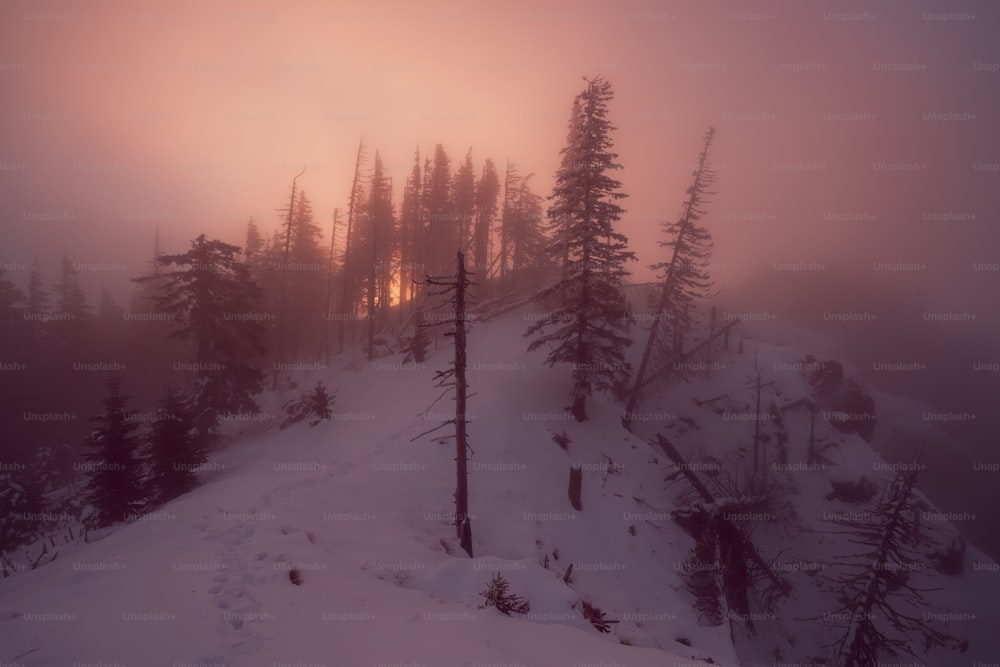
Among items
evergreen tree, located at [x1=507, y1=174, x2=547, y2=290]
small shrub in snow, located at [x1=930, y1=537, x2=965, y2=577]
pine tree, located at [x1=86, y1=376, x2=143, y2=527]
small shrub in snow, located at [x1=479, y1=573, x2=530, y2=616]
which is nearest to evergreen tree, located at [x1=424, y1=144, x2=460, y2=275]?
evergreen tree, located at [x1=507, y1=174, x2=547, y2=290]

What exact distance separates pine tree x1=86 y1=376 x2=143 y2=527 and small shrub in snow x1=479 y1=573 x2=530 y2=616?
1582cm

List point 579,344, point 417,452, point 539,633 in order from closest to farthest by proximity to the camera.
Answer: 1. point 539,633
2. point 417,452
3. point 579,344

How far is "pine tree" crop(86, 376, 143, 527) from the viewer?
16.6 metres

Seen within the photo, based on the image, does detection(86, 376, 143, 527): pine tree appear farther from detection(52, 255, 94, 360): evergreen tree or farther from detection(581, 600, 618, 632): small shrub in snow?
detection(52, 255, 94, 360): evergreen tree

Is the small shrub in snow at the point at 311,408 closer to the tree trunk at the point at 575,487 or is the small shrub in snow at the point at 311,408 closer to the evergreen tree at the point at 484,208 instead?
the tree trunk at the point at 575,487

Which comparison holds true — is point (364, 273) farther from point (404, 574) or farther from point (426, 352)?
point (404, 574)

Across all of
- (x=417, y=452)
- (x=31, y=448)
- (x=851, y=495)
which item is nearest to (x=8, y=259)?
(x=31, y=448)

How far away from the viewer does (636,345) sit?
32469 millimetres

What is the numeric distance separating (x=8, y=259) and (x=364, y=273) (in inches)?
5647

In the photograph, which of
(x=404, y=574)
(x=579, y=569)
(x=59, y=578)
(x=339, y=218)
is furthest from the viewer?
(x=339, y=218)

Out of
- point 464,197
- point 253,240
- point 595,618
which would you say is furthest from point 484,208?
point 595,618

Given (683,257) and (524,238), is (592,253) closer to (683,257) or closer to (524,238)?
(683,257)

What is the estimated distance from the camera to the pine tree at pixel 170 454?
18.8 meters

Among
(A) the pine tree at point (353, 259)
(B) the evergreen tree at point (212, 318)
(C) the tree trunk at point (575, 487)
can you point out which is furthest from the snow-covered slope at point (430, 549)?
(A) the pine tree at point (353, 259)
